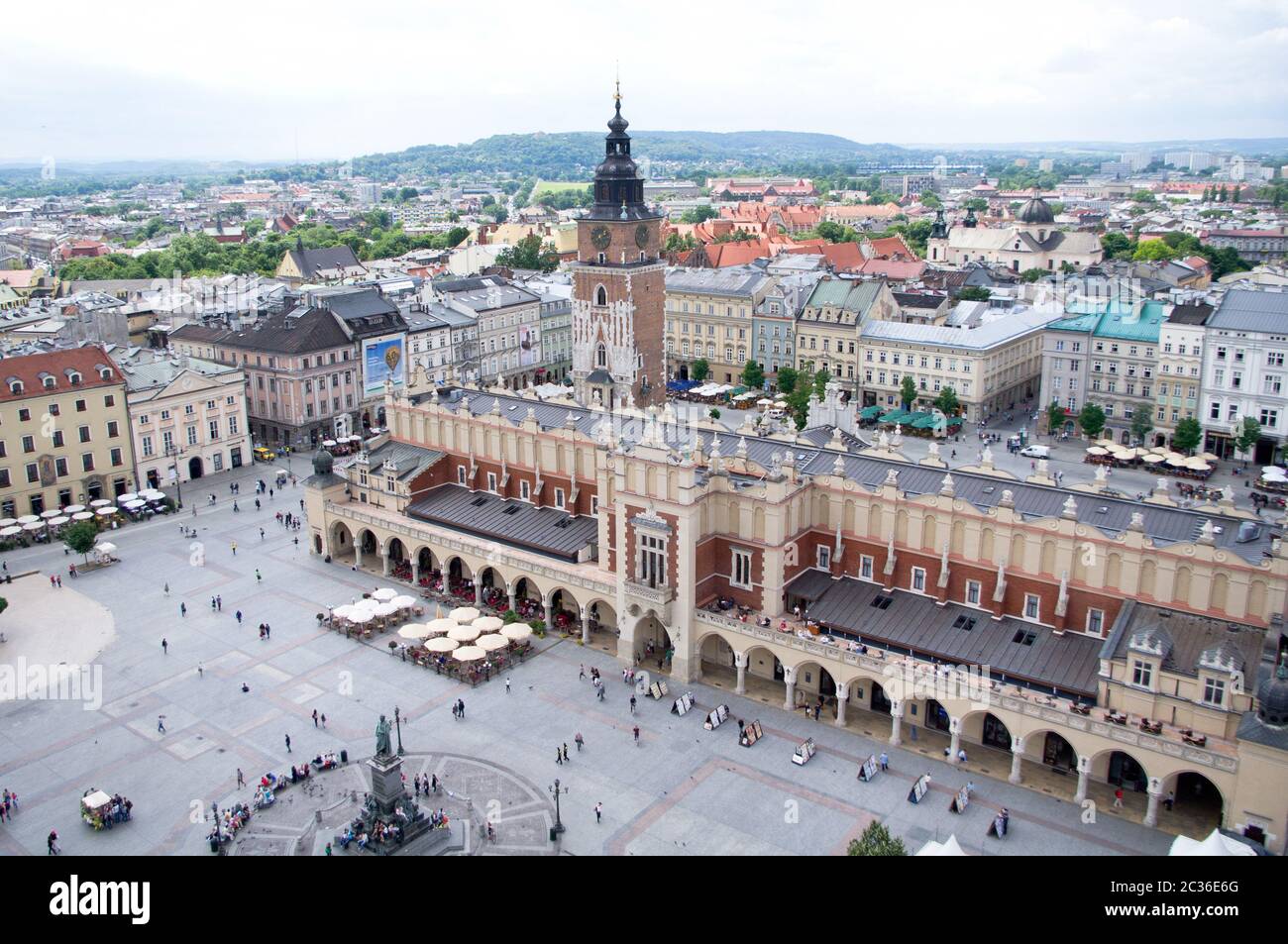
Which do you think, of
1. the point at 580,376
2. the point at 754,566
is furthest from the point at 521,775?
the point at 580,376

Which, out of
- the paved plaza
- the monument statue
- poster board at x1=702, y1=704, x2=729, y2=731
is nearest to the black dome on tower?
the paved plaza

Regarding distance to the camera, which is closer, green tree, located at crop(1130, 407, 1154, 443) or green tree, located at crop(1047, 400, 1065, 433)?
green tree, located at crop(1130, 407, 1154, 443)

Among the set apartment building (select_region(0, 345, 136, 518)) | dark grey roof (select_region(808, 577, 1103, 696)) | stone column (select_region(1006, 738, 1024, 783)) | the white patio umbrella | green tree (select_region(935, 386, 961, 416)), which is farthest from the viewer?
green tree (select_region(935, 386, 961, 416))

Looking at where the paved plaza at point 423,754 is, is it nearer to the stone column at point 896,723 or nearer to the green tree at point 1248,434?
the stone column at point 896,723

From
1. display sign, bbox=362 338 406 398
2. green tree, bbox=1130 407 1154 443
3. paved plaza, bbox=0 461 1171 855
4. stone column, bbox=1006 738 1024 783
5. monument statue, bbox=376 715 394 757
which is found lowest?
paved plaza, bbox=0 461 1171 855

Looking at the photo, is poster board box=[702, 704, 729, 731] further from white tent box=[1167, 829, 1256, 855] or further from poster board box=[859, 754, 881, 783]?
white tent box=[1167, 829, 1256, 855]

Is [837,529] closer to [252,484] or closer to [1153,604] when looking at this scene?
[1153,604]

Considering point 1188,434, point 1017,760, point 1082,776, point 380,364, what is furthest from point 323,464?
point 1188,434
